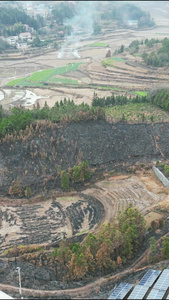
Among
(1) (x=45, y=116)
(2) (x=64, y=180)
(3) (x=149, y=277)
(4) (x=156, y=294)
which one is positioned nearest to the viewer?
(4) (x=156, y=294)

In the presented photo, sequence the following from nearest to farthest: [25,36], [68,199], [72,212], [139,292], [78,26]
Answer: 1. [139,292]
2. [72,212]
3. [68,199]
4. [25,36]
5. [78,26]

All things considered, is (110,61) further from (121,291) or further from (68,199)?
(121,291)

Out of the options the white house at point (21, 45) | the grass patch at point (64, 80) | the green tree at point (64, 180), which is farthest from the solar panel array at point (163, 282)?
the white house at point (21, 45)

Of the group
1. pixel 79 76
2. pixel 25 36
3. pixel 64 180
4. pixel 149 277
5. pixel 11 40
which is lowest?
pixel 149 277

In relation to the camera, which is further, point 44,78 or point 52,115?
point 44,78

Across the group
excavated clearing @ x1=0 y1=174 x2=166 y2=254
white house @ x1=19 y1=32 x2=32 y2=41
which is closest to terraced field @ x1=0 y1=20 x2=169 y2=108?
white house @ x1=19 y1=32 x2=32 y2=41

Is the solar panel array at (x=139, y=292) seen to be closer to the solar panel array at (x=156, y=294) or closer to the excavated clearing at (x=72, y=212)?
the solar panel array at (x=156, y=294)

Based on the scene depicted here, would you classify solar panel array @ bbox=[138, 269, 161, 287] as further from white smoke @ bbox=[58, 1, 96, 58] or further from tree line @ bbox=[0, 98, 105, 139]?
white smoke @ bbox=[58, 1, 96, 58]

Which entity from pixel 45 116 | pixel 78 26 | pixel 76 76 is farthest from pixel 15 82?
pixel 78 26
